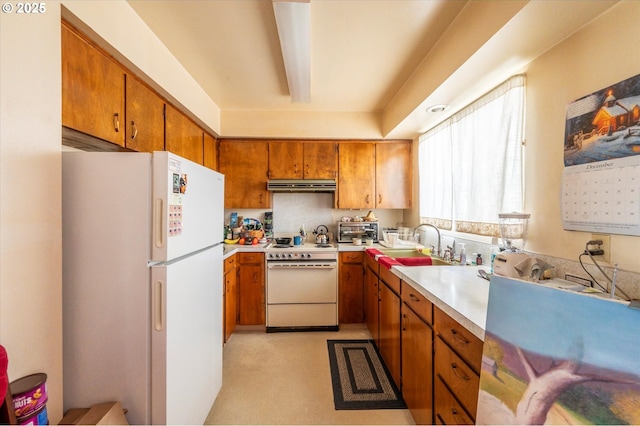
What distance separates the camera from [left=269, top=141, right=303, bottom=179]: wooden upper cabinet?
3086mm

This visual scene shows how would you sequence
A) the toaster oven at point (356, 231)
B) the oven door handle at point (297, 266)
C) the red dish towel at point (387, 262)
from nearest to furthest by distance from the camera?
the red dish towel at point (387, 262)
the oven door handle at point (297, 266)
the toaster oven at point (356, 231)

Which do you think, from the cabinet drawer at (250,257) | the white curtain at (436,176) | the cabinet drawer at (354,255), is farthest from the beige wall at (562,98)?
the cabinet drawer at (250,257)

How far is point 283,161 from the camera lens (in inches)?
122

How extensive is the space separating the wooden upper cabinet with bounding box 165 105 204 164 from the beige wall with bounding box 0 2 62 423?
977 millimetres

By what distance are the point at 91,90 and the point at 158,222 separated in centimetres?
85

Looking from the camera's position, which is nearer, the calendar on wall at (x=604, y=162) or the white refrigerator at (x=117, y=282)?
the calendar on wall at (x=604, y=162)

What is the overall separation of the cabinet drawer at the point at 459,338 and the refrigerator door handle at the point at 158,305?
136cm

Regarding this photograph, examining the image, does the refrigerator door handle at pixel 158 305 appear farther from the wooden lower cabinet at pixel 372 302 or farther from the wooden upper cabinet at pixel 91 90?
the wooden lower cabinet at pixel 372 302

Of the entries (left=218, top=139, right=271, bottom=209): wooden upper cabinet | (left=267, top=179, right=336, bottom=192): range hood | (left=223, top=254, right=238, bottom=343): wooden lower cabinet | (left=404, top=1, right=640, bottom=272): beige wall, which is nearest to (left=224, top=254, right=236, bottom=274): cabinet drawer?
(left=223, top=254, right=238, bottom=343): wooden lower cabinet

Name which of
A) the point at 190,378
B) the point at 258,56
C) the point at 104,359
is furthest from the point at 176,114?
the point at 190,378

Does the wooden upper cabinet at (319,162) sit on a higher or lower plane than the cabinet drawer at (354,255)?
higher

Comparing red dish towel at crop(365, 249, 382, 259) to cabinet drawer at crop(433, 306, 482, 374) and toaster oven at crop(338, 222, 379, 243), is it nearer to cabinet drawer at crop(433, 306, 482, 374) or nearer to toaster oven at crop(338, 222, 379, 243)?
toaster oven at crop(338, 222, 379, 243)

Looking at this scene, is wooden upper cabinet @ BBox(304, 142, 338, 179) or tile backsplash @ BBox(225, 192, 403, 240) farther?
tile backsplash @ BBox(225, 192, 403, 240)

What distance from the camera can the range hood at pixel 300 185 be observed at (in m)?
3.00
